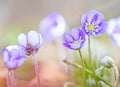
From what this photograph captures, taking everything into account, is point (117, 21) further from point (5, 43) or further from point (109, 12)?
point (5, 43)

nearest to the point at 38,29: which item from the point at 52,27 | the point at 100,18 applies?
the point at 52,27

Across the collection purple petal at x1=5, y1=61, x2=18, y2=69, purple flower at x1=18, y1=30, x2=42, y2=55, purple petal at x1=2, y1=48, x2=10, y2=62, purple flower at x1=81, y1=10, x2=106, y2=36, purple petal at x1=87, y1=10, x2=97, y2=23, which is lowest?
purple petal at x1=5, y1=61, x2=18, y2=69

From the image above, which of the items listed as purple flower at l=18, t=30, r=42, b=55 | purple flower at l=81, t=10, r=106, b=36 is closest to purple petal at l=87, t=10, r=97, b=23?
purple flower at l=81, t=10, r=106, b=36

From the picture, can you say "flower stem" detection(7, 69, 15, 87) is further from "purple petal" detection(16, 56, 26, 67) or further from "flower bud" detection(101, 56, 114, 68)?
"flower bud" detection(101, 56, 114, 68)

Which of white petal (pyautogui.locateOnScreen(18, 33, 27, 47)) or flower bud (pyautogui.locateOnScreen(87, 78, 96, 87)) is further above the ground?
white petal (pyautogui.locateOnScreen(18, 33, 27, 47))

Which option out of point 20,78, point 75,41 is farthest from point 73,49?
point 20,78
